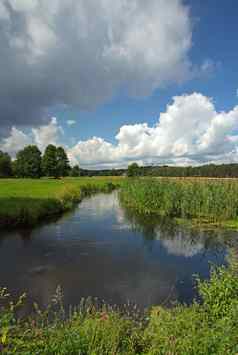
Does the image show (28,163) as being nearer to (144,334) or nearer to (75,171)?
(75,171)

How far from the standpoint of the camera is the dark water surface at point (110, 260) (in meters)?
Result: 8.21

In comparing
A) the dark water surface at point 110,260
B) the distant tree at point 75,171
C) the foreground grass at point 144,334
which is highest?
the distant tree at point 75,171

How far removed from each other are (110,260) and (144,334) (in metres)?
6.55

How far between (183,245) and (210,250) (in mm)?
1420

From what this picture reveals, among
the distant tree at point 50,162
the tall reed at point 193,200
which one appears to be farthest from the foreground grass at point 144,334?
the distant tree at point 50,162

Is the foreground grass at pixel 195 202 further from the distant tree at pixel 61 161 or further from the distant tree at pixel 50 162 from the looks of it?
the distant tree at pixel 61 161

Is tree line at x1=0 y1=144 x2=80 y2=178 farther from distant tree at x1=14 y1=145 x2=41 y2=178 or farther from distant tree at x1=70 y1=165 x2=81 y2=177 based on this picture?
distant tree at x1=70 y1=165 x2=81 y2=177

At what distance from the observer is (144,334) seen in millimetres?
4789

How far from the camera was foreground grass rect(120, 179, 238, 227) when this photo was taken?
63.1 feet

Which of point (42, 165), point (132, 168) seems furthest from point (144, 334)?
point (132, 168)

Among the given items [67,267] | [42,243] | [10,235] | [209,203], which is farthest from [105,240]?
[209,203]

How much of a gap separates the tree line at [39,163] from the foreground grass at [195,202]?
167ft

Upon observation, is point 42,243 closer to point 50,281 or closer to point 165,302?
point 50,281

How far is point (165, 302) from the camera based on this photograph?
7.56m
